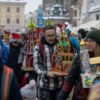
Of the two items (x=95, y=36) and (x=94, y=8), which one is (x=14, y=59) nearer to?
(x=95, y=36)

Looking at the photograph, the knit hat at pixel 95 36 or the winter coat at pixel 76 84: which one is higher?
the knit hat at pixel 95 36

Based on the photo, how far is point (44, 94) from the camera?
636cm

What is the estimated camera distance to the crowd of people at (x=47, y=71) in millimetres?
2920

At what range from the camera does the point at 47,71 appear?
639 cm

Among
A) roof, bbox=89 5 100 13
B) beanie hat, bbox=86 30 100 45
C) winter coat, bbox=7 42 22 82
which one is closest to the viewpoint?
beanie hat, bbox=86 30 100 45

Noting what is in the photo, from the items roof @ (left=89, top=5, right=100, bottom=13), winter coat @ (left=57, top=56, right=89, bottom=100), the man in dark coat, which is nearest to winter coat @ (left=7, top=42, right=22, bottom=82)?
winter coat @ (left=57, top=56, right=89, bottom=100)

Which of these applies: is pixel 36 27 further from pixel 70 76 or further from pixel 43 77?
pixel 70 76

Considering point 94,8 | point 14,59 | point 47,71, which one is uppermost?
point 94,8

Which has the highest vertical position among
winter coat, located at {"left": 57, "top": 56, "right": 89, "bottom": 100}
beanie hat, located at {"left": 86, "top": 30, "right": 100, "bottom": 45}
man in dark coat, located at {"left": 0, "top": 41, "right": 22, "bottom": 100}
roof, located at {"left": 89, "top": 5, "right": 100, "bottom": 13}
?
roof, located at {"left": 89, "top": 5, "right": 100, "bottom": 13}

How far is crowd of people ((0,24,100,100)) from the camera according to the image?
2.92m

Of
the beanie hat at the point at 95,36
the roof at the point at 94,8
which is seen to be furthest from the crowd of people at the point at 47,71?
the roof at the point at 94,8

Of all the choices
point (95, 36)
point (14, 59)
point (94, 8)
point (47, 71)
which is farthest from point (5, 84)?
point (94, 8)

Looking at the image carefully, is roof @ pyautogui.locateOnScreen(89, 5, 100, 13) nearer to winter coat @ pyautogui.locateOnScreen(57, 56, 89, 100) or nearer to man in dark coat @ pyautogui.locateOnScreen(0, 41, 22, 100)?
winter coat @ pyautogui.locateOnScreen(57, 56, 89, 100)

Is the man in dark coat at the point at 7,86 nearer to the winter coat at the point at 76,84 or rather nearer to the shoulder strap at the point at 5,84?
the shoulder strap at the point at 5,84
